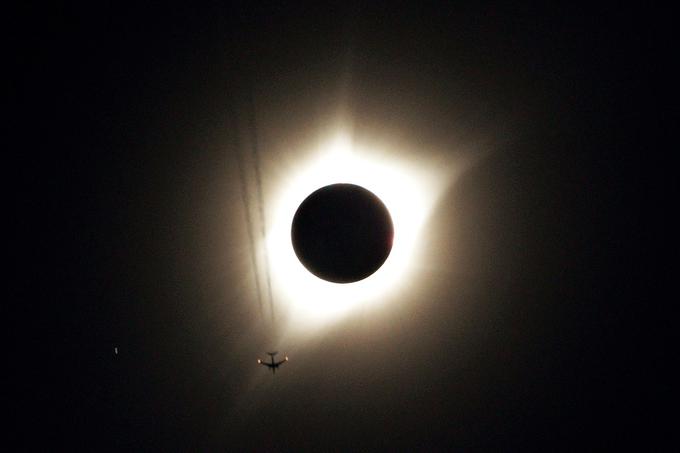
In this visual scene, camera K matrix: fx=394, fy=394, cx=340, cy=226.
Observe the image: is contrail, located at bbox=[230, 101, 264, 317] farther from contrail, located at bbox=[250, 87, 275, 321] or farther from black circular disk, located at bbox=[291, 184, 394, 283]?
black circular disk, located at bbox=[291, 184, 394, 283]

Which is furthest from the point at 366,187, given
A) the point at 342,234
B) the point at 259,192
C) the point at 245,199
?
the point at 245,199

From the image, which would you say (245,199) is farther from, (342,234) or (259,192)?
(342,234)

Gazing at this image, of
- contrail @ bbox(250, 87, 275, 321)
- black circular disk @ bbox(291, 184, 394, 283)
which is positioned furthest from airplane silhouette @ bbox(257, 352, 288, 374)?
black circular disk @ bbox(291, 184, 394, 283)

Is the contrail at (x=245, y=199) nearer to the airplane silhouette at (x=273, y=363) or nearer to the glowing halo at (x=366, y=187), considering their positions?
the glowing halo at (x=366, y=187)

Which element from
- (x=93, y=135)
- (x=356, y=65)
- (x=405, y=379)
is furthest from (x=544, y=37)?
(x=93, y=135)

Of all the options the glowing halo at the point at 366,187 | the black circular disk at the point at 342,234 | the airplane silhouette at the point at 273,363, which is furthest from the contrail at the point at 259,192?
the black circular disk at the point at 342,234

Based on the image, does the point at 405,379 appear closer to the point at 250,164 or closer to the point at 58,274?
the point at 250,164

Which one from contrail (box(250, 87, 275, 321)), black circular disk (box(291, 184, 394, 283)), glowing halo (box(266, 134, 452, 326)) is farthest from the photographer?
glowing halo (box(266, 134, 452, 326))
